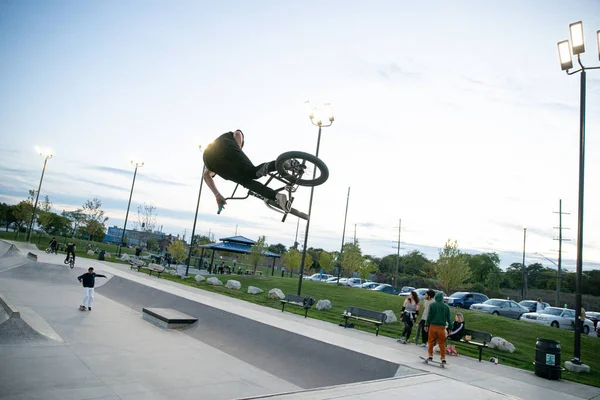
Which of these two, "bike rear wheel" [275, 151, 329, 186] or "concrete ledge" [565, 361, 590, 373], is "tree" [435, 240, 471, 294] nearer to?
"concrete ledge" [565, 361, 590, 373]

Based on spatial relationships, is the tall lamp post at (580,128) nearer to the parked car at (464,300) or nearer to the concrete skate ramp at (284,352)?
the concrete skate ramp at (284,352)

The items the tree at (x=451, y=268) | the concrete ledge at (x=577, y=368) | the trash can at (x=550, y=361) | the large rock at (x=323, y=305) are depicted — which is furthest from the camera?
the tree at (x=451, y=268)

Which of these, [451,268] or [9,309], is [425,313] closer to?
[9,309]

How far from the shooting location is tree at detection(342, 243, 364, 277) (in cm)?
3722

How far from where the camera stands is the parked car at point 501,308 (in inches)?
910

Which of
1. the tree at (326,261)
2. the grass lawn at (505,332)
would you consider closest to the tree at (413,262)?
the tree at (326,261)

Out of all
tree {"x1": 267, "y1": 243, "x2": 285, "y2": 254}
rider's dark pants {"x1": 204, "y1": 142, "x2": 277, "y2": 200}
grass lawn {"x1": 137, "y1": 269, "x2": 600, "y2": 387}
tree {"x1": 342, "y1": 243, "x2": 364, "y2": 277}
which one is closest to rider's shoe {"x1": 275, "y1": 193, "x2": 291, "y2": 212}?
rider's dark pants {"x1": 204, "y1": 142, "x2": 277, "y2": 200}

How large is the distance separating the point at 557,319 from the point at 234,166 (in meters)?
23.7

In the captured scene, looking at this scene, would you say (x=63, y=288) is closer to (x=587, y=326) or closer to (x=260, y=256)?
(x=260, y=256)

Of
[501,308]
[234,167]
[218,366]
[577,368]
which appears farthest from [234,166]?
[501,308]

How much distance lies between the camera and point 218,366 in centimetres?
814

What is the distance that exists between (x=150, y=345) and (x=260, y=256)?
3092 centimetres

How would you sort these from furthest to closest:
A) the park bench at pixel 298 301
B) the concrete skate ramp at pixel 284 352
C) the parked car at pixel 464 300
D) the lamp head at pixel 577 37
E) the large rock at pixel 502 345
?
the parked car at pixel 464 300 → the park bench at pixel 298 301 → the large rock at pixel 502 345 → the lamp head at pixel 577 37 → the concrete skate ramp at pixel 284 352

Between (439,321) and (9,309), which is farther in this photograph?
(9,309)
